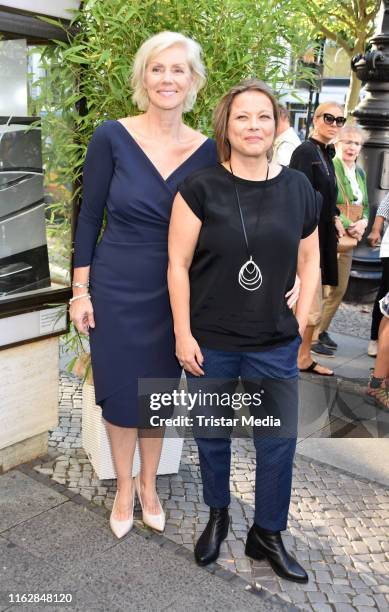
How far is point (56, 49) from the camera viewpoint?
3285 millimetres

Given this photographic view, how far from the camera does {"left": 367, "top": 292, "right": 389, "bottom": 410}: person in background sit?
4887mm

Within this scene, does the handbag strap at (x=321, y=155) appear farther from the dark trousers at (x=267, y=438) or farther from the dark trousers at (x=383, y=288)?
the dark trousers at (x=267, y=438)

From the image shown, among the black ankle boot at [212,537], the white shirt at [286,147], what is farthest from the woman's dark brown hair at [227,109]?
the white shirt at [286,147]

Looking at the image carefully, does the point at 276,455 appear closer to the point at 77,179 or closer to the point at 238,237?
the point at 238,237

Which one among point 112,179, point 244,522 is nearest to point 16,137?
point 112,179

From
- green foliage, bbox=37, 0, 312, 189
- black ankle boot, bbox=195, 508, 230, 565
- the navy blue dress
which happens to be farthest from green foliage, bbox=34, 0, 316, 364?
black ankle boot, bbox=195, 508, 230, 565

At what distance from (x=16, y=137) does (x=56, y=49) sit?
A: 0.46 metres

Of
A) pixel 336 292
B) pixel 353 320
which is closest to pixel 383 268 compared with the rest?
pixel 336 292

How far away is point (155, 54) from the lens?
2.68 meters

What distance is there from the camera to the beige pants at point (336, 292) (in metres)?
5.78

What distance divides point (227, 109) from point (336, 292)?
137 inches

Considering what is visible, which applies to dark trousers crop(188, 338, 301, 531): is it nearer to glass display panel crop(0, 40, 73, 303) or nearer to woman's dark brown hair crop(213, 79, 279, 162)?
woman's dark brown hair crop(213, 79, 279, 162)

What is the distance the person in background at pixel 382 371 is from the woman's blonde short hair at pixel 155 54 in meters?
2.61

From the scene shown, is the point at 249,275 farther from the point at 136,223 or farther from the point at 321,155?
the point at 321,155
